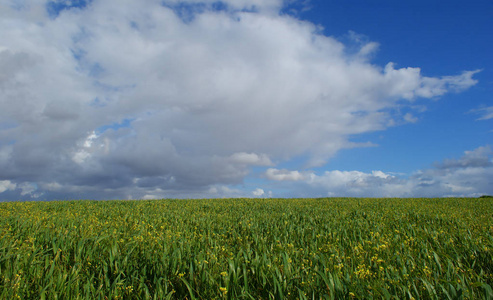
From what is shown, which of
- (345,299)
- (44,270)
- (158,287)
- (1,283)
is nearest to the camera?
(345,299)

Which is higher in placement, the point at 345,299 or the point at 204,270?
the point at 204,270

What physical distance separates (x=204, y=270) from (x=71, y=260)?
318 cm

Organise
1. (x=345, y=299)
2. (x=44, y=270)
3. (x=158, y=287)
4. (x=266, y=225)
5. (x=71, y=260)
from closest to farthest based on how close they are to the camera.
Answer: (x=345, y=299) → (x=158, y=287) → (x=44, y=270) → (x=71, y=260) → (x=266, y=225)

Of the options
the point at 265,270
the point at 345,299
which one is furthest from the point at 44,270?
the point at 345,299

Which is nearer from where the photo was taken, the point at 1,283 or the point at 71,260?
the point at 1,283

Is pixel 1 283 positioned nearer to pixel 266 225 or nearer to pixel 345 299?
pixel 345 299

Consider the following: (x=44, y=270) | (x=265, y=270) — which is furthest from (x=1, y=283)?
(x=265, y=270)

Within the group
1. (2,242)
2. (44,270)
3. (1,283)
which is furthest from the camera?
(2,242)

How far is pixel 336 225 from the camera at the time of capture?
9.39 metres

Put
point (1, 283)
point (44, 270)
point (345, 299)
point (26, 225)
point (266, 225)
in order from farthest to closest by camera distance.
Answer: point (266, 225) < point (26, 225) < point (44, 270) < point (1, 283) < point (345, 299)

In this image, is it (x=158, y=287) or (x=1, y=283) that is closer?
(x=158, y=287)

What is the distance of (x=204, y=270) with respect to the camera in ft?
12.3

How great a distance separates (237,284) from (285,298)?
67cm

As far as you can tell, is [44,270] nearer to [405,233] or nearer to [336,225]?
[336,225]
